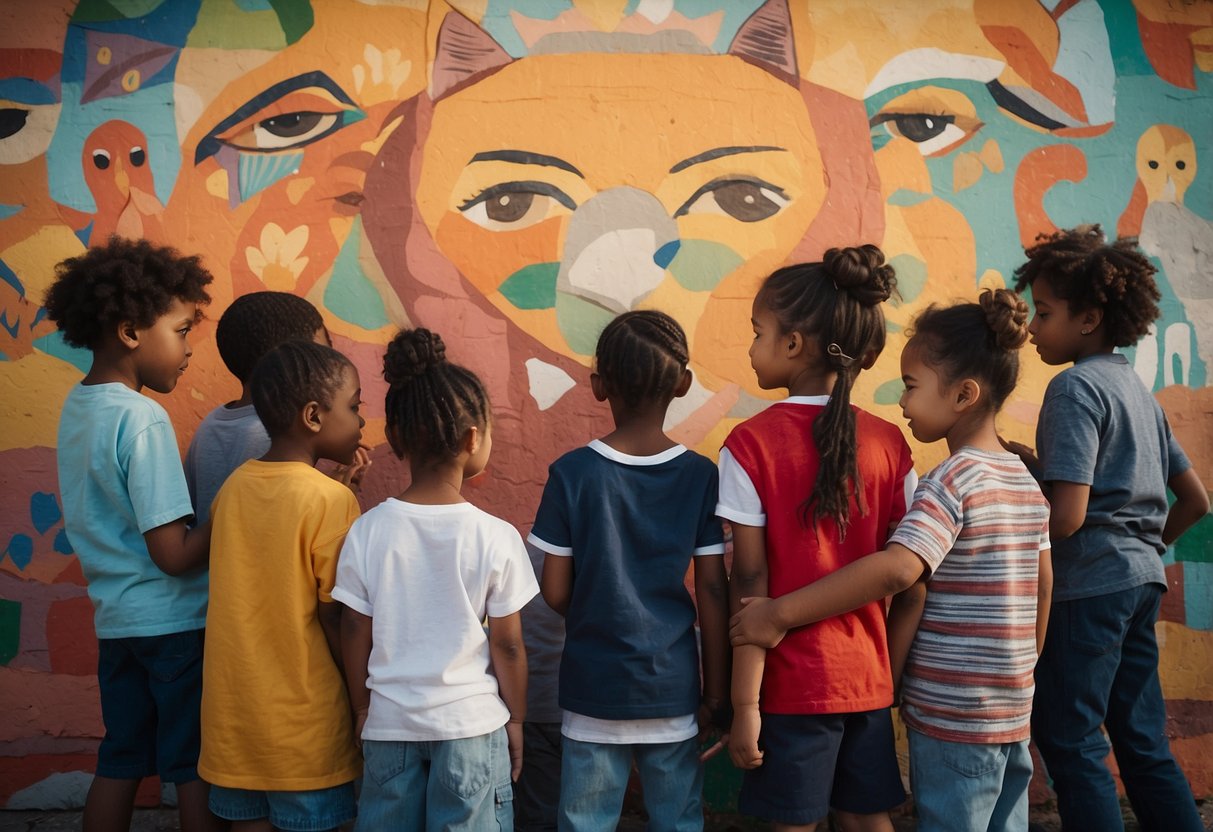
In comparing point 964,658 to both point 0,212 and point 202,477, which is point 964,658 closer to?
point 202,477

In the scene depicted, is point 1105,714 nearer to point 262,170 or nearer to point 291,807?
point 291,807

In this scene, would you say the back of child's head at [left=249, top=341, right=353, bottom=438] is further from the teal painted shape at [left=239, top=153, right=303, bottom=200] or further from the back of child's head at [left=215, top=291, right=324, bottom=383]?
the teal painted shape at [left=239, top=153, right=303, bottom=200]

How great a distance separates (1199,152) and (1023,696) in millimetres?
2034

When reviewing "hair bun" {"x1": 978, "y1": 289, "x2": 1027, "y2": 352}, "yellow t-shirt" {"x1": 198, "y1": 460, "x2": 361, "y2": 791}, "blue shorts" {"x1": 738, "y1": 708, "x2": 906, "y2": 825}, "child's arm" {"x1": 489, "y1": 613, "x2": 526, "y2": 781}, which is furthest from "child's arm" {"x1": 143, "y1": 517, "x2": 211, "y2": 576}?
"hair bun" {"x1": 978, "y1": 289, "x2": 1027, "y2": 352}

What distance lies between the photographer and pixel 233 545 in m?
2.24

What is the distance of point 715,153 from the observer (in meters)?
3.14

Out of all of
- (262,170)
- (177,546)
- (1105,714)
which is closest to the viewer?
(177,546)

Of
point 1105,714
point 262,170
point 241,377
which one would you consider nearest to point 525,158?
point 262,170

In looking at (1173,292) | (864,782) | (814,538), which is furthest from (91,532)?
(1173,292)

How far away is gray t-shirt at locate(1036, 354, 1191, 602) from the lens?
2.49 metres

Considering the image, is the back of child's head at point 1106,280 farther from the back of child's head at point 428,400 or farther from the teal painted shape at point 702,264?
the back of child's head at point 428,400

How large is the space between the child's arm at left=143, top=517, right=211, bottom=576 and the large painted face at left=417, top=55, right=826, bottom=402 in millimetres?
1166

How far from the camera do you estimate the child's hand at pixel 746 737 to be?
2.13 m

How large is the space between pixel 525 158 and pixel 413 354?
1.11m
